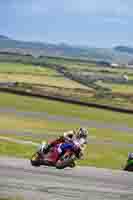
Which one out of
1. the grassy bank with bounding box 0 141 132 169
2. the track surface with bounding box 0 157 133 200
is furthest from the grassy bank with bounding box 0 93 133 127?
the track surface with bounding box 0 157 133 200

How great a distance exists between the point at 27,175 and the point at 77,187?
5.35ft

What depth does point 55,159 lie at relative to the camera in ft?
65.1

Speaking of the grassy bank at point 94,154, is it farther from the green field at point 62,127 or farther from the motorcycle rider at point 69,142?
the motorcycle rider at point 69,142

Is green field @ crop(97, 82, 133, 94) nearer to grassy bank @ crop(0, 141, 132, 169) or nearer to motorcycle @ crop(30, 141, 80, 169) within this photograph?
grassy bank @ crop(0, 141, 132, 169)

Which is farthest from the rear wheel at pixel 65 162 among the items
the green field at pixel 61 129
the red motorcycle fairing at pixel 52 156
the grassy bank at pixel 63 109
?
the grassy bank at pixel 63 109

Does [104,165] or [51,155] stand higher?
[51,155]

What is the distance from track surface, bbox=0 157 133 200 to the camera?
15352mm

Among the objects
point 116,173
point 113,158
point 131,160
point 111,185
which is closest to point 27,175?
point 111,185

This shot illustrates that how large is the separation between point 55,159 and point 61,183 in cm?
326

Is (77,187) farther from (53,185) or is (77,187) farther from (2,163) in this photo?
(2,163)

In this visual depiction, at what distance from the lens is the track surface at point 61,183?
15.4 m

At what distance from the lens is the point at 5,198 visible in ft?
46.4

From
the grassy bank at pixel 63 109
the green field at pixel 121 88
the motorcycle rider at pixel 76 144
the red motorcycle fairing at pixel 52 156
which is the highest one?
the motorcycle rider at pixel 76 144

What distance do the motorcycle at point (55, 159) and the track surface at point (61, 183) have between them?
0.40m
